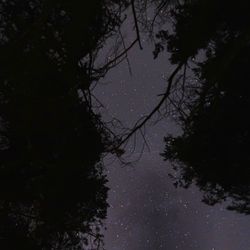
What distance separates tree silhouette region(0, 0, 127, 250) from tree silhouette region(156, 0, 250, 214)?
1.08m

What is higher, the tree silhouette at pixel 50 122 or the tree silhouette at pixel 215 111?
the tree silhouette at pixel 215 111

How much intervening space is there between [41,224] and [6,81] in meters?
3.25

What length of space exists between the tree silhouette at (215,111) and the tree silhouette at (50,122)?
108cm

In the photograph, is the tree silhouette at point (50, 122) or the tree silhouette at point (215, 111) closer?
the tree silhouette at point (50, 122)

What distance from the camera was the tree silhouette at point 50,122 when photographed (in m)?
4.97

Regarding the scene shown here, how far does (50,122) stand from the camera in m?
5.73

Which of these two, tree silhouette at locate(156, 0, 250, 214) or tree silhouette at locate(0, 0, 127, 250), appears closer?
tree silhouette at locate(0, 0, 127, 250)

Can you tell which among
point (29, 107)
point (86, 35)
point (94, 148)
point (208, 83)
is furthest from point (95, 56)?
point (94, 148)

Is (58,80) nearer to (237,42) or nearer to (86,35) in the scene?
(86,35)

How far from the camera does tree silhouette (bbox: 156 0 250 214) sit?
239 inches

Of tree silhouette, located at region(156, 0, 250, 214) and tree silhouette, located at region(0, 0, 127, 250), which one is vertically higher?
tree silhouette, located at region(156, 0, 250, 214)

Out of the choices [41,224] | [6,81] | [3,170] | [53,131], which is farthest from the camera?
[41,224]

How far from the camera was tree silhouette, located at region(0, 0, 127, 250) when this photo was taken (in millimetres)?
4969

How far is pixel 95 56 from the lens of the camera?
4.93 m
